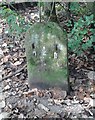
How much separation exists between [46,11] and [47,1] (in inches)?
3.6

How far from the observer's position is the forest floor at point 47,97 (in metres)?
2.73

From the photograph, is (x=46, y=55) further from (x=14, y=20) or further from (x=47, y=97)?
(x=14, y=20)

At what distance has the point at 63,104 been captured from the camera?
2.83 meters

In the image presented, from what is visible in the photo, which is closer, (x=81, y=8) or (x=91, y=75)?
(x=91, y=75)

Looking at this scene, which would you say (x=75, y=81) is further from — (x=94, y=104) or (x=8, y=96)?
(x=8, y=96)

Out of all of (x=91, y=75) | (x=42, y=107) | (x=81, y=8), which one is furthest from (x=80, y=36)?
(x=42, y=107)

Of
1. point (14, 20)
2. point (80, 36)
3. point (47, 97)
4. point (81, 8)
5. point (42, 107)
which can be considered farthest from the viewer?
point (81, 8)

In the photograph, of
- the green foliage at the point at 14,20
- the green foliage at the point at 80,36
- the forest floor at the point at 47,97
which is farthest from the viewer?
the green foliage at the point at 14,20

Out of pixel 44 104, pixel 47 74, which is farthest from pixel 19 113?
pixel 47 74

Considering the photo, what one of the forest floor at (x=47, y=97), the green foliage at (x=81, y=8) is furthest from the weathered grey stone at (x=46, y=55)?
the green foliage at (x=81, y=8)

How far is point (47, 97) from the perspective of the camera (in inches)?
115

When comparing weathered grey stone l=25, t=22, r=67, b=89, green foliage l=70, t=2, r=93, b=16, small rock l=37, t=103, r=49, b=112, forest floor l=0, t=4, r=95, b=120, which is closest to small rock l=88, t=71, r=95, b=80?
forest floor l=0, t=4, r=95, b=120

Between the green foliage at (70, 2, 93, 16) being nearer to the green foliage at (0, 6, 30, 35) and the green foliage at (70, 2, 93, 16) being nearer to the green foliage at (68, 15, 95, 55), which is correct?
the green foliage at (68, 15, 95, 55)

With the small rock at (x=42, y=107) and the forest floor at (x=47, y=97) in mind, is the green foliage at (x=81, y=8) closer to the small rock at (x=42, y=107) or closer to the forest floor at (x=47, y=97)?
the forest floor at (x=47, y=97)
